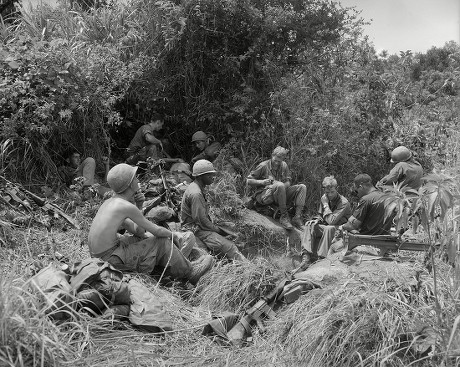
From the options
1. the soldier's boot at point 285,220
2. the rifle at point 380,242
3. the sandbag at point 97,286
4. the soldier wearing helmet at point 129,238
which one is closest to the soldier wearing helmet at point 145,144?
the soldier's boot at point 285,220

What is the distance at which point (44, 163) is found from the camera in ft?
30.3

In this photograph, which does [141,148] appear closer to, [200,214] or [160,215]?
[160,215]

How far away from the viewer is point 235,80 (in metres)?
11.4

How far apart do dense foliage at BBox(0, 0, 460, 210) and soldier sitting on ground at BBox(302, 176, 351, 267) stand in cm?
151

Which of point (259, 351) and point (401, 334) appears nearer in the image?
point (401, 334)

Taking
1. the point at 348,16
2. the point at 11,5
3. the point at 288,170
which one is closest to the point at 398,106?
the point at 348,16

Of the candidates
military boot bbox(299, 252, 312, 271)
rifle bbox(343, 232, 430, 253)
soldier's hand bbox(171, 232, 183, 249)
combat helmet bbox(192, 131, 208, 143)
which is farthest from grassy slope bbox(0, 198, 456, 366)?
combat helmet bbox(192, 131, 208, 143)

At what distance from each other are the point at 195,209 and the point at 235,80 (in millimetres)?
4193

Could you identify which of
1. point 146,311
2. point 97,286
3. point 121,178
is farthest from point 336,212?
point 97,286

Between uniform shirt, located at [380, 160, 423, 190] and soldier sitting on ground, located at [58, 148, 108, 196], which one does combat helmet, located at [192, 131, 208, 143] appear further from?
uniform shirt, located at [380, 160, 423, 190]

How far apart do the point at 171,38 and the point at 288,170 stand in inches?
118

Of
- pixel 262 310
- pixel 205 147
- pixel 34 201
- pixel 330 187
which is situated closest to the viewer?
pixel 262 310

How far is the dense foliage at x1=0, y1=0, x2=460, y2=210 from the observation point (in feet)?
34.0

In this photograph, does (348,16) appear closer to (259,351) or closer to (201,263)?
(201,263)
